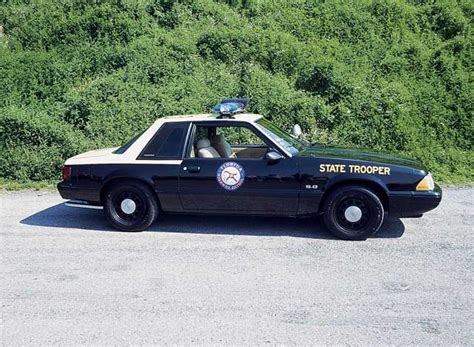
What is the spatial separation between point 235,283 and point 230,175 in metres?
1.63

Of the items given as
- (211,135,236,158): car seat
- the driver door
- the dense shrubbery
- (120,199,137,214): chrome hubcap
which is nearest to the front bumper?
(120,199,137,214): chrome hubcap

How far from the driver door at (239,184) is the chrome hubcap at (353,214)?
60cm

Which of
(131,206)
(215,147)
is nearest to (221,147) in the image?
(215,147)

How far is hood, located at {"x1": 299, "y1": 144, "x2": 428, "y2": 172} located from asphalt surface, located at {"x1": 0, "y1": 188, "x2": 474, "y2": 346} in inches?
33.5

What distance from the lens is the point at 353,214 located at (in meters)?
5.87

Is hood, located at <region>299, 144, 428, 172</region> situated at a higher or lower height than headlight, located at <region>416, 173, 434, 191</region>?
higher

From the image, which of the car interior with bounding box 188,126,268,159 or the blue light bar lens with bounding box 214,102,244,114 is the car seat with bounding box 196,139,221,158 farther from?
the blue light bar lens with bounding box 214,102,244,114

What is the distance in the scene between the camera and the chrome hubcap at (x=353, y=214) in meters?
5.85

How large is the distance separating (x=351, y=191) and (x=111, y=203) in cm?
298

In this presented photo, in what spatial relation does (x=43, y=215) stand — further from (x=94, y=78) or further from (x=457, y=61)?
(x=457, y=61)

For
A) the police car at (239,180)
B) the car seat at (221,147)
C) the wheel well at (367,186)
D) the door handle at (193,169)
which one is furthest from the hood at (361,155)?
the door handle at (193,169)

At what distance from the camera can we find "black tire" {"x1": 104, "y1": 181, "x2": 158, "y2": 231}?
6320 mm

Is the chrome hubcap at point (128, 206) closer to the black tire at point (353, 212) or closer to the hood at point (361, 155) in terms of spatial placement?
the hood at point (361, 155)

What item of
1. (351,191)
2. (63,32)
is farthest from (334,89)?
(63,32)
